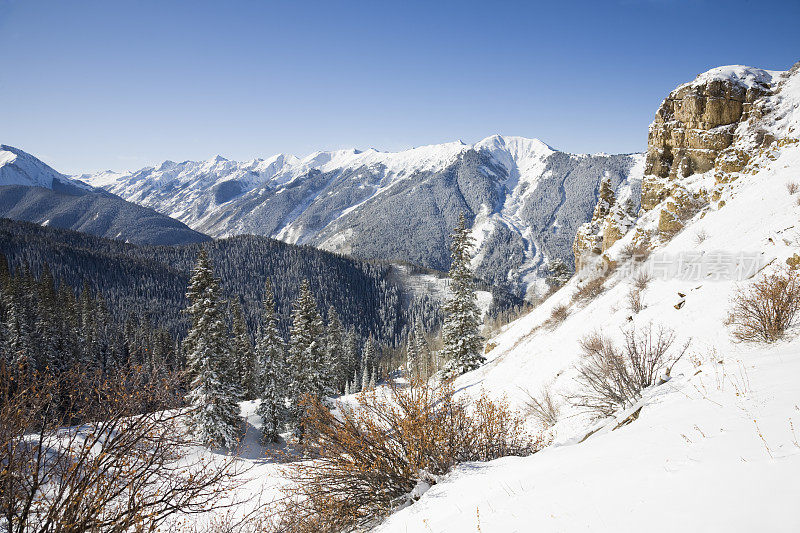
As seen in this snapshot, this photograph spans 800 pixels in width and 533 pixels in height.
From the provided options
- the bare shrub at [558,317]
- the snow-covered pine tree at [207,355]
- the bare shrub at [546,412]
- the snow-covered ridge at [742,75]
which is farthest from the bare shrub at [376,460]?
the snow-covered ridge at [742,75]

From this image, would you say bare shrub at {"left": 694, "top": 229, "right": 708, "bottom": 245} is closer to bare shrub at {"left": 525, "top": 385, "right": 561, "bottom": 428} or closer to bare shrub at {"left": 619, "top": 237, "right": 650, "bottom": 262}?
bare shrub at {"left": 619, "top": 237, "right": 650, "bottom": 262}

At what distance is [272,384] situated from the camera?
28078mm

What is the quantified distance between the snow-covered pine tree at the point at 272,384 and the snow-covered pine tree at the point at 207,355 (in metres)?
3.57

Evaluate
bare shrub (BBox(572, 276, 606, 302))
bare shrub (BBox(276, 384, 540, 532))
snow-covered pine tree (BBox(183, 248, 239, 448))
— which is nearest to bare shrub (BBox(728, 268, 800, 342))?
bare shrub (BBox(276, 384, 540, 532))

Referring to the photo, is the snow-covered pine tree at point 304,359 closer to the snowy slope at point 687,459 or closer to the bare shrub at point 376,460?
the bare shrub at point 376,460

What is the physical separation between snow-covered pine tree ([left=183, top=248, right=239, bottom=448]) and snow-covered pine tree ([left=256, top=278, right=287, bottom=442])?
3.57 meters

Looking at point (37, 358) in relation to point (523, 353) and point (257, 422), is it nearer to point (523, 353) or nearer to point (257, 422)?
point (257, 422)

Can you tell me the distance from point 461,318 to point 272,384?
16.2 metres

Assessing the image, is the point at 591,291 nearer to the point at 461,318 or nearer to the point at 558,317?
the point at 558,317

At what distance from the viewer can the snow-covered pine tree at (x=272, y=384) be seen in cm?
2792

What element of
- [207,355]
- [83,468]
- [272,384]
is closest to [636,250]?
[272,384]

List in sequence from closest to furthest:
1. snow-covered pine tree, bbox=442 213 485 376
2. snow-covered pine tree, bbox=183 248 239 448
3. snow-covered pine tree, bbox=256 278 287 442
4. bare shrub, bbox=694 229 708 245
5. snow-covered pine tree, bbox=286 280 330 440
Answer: bare shrub, bbox=694 229 708 245
snow-covered pine tree, bbox=183 248 239 448
snow-covered pine tree, bbox=286 280 330 440
snow-covered pine tree, bbox=442 213 485 376
snow-covered pine tree, bbox=256 278 287 442

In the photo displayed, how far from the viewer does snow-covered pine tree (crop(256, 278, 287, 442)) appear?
27.9m

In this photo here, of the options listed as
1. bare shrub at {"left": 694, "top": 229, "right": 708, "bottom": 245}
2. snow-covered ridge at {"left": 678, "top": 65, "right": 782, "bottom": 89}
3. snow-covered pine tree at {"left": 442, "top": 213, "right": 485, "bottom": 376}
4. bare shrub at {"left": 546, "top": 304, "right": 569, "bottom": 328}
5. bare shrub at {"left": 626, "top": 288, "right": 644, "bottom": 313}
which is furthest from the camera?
snow-covered pine tree at {"left": 442, "top": 213, "right": 485, "bottom": 376}
